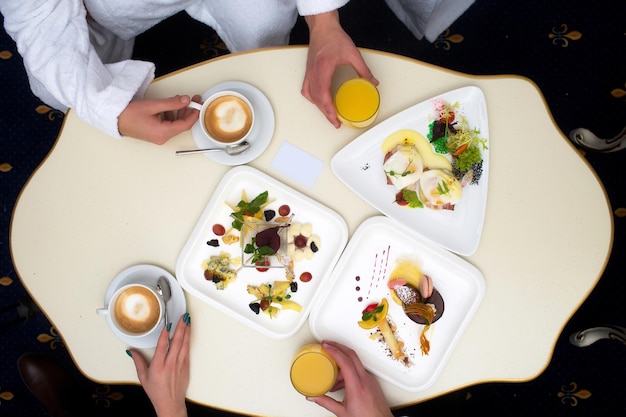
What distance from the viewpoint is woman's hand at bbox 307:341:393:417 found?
3.30 ft

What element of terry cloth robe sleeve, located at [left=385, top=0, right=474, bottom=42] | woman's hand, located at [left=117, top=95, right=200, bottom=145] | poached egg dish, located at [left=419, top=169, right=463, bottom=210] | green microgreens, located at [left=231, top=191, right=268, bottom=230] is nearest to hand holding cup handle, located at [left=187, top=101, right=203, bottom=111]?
woman's hand, located at [left=117, top=95, right=200, bottom=145]

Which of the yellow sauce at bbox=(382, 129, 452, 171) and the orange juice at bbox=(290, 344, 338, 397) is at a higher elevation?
the yellow sauce at bbox=(382, 129, 452, 171)

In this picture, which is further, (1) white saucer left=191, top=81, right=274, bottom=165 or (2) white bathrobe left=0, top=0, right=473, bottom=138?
(1) white saucer left=191, top=81, right=274, bottom=165

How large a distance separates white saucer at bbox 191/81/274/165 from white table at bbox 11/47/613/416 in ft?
0.06

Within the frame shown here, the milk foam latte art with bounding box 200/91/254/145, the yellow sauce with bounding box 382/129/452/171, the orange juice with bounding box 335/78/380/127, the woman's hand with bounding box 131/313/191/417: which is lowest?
the woman's hand with bounding box 131/313/191/417

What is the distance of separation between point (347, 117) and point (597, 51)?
3.78ft

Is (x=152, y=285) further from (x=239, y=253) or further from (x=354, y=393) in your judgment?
(x=354, y=393)

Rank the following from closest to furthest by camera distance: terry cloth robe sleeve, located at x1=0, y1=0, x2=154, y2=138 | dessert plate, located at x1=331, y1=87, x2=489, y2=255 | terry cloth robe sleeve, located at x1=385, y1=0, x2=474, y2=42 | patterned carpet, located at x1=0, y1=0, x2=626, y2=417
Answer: terry cloth robe sleeve, located at x1=0, y1=0, x2=154, y2=138 < dessert plate, located at x1=331, y1=87, x2=489, y2=255 < terry cloth robe sleeve, located at x1=385, y1=0, x2=474, y2=42 < patterned carpet, located at x1=0, y1=0, x2=626, y2=417

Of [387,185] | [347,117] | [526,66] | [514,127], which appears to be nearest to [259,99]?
[347,117]

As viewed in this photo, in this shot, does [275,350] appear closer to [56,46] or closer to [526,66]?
[56,46]

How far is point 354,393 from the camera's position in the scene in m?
1.01

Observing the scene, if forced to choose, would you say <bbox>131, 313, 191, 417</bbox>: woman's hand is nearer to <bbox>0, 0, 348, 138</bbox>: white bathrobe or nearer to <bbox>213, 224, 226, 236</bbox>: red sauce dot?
<bbox>213, 224, 226, 236</bbox>: red sauce dot

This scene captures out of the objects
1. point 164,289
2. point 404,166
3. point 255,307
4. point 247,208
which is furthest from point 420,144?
point 164,289

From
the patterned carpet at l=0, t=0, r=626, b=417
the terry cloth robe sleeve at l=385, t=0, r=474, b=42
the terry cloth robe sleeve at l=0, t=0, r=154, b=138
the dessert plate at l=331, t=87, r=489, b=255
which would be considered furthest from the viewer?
the patterned carpet at l=0, t=0, r=626, b=417
